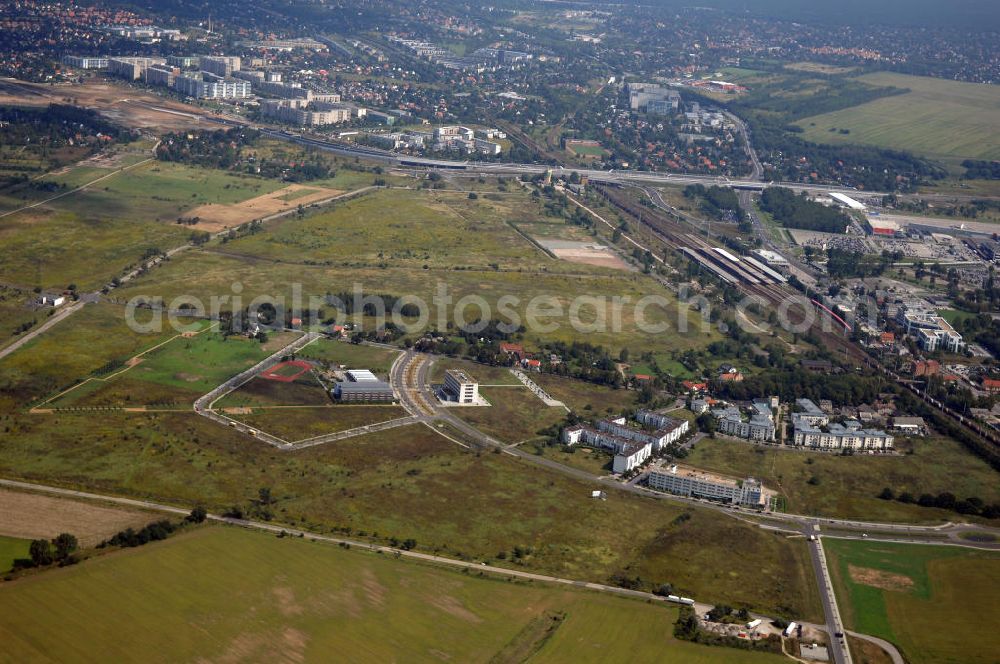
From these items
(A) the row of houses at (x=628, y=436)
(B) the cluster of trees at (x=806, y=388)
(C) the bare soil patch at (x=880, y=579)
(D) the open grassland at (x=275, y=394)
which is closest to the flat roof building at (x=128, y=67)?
(D) the open grassland at (x=275, y=394)

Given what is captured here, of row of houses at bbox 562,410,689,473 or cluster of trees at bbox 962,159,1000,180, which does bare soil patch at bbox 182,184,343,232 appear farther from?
cluster of trees at bbox 962,159,1000,180

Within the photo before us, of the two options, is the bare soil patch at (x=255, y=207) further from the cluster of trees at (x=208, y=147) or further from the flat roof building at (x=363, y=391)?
the flat roof building at (x=363, y=391)

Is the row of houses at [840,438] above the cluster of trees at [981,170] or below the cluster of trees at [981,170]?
below

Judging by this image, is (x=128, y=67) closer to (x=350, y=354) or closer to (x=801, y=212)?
(x=801, y=212)

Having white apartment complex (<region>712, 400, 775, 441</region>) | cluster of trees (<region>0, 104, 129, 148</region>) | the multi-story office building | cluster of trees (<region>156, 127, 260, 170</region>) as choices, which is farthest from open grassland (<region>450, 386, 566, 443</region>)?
the multi-story office building

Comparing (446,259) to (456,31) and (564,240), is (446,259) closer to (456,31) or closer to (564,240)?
(564,240)

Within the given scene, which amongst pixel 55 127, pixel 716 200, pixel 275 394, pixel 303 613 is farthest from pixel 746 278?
pixel 55 127

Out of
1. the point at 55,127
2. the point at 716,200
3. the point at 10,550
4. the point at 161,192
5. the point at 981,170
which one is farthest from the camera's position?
the point at 981,170
